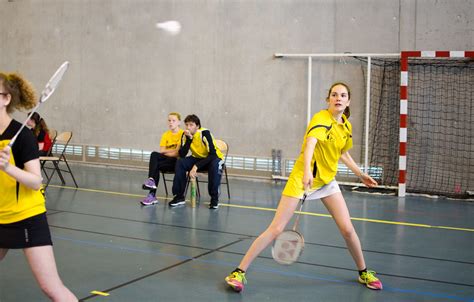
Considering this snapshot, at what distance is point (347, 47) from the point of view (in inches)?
400

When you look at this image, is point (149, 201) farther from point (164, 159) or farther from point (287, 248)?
point (287, 248)

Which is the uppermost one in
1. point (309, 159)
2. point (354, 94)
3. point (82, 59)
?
point (82, 59)

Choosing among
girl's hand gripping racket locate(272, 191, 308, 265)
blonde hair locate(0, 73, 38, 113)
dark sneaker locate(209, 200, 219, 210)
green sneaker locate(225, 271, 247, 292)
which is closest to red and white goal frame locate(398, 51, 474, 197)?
dark sneaker locate(209, 200, 219, 210)

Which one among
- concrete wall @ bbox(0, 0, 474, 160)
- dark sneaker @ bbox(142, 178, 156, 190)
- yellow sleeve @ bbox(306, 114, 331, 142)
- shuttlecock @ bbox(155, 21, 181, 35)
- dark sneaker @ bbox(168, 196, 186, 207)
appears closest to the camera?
yellow sleeve @ bbox(306, 114, 331, 142)

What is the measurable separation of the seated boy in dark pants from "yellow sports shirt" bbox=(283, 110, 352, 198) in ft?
12.2

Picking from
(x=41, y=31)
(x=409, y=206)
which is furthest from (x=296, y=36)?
(x=41, y=31)

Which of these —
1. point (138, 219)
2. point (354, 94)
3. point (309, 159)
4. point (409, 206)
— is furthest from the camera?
point (354, 94)

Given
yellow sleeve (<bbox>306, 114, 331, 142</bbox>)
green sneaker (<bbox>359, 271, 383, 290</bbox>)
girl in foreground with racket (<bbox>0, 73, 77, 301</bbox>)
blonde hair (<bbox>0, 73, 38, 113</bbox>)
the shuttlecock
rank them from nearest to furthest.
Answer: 1. girl in foreground with racket (<bbox>0, 73, 77, 301</bbox>)
2. blonde hair (<bbox>0, 73, 38, 113</bbox>)
3. yellow sleeve (<bbox>306, 114, 331, 142</bbox>)
4. green sneaker (<bbox>359, 271, 383, 290</bbox>)
5. the shuttlecock

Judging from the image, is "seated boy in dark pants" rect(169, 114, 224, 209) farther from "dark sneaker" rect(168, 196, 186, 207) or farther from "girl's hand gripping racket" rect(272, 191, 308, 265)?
"girl's hand gripping racket" rect(272, 191, 308, 265)

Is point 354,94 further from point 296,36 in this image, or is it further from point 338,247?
point 338,247

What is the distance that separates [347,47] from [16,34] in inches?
323

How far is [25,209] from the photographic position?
2.84 meters

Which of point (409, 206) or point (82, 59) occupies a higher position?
point (82, 59)

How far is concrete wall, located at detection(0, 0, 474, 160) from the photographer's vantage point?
9938 mm
